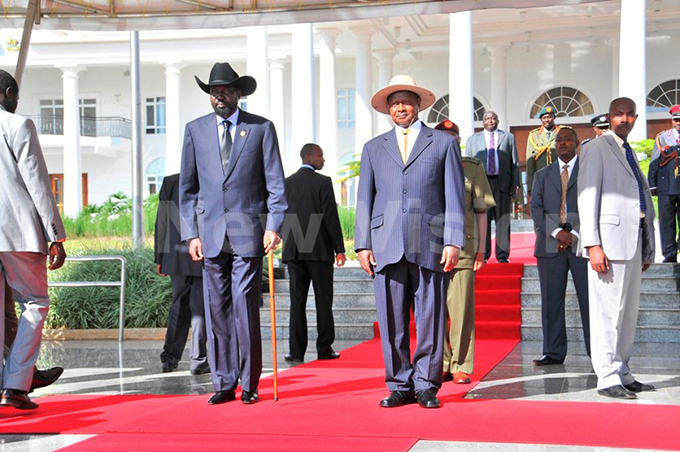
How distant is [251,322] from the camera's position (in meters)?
6.29

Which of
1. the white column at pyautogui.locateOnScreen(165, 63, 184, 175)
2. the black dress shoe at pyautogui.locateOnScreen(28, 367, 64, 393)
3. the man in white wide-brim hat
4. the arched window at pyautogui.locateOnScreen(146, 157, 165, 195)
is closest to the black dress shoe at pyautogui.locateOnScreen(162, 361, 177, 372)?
the black dress shoe at pyautogui.locateOnScreen(28, 367, 64, 393)

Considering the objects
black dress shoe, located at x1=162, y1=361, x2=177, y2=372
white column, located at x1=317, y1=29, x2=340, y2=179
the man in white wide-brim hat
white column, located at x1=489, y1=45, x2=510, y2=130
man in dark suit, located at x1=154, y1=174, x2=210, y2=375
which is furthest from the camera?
white column, located at x1=489, y1=45, x2=510, y2=130

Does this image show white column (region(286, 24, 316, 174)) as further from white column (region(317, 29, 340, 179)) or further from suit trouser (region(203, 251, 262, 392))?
suit trouser (region(203, 251, 262, 392))

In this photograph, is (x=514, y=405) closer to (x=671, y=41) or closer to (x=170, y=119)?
(x=671, y=41)

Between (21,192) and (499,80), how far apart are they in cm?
2495

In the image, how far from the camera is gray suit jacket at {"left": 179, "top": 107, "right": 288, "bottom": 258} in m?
6.29

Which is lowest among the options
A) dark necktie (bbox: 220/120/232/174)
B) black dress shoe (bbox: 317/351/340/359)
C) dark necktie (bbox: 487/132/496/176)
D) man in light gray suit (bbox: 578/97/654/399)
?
black dress shoe (bbox: 317/351/340/359)

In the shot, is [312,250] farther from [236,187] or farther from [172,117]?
[172,117]

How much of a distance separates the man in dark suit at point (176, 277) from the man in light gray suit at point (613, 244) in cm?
363

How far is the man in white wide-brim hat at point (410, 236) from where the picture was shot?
607 cm

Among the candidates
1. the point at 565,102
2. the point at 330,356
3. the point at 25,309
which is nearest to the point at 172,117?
the point at 565,102

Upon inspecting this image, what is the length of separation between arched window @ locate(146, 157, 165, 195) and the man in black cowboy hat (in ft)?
106

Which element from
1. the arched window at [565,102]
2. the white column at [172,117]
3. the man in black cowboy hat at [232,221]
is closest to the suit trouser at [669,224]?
the man in black cowboy hat at [232,221]

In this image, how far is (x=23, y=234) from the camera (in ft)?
19.7
